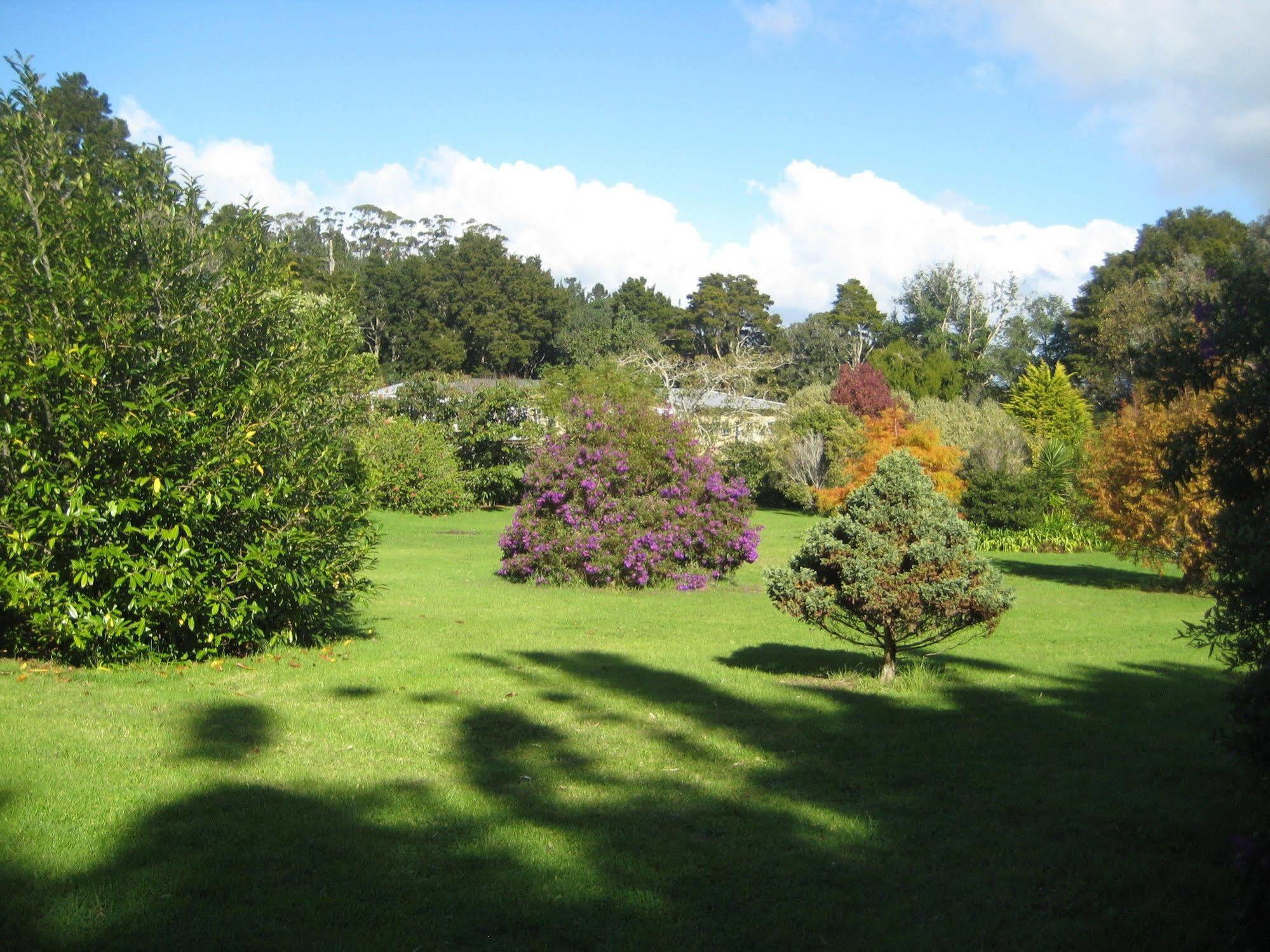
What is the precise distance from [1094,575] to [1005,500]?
6.64m

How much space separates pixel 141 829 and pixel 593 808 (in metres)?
2.12

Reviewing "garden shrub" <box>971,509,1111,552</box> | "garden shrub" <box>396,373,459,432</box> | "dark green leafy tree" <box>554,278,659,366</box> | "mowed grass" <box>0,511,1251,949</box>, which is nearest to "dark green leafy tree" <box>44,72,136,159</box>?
"garden shrub" <box>396,373,459,432</box>

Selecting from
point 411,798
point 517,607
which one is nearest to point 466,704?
point 411,798

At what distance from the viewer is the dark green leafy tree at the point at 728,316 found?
75250 millimetres

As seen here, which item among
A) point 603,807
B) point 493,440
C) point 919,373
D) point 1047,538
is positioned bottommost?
point 1047,538

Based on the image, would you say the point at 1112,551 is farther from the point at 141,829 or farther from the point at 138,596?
the point at 141,829

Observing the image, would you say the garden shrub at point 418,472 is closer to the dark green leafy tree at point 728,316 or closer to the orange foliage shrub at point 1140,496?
the orange foliage shrub at point 1140,496

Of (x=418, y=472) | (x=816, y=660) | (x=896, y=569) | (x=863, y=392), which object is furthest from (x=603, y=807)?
(x=863, y=392)

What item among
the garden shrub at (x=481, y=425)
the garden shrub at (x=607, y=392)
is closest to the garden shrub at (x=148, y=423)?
the garden shrub at (x=607, y=392)

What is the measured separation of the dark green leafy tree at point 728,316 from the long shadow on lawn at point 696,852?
224 feet

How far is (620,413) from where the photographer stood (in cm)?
1967

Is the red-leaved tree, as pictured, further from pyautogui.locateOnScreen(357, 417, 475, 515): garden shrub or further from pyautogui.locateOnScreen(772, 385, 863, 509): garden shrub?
pyautogui.locateOnScreen(357, 417, 475, 515): garden shrub

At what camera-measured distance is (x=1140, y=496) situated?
2156 cm

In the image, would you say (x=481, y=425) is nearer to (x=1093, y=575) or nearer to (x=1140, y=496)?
(x=1093, y=575)
